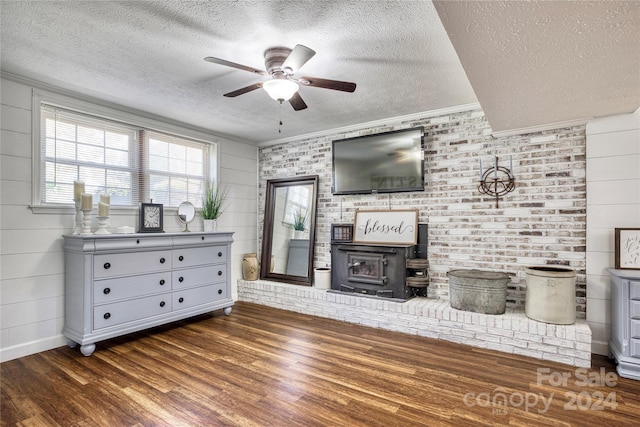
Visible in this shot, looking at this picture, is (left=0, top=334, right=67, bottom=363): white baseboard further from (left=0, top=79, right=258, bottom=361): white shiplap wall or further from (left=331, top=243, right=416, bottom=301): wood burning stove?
(left=331, top=243, right=416, bottom=301): wood burning stove

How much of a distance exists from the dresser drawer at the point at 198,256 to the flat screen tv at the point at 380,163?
1.66m

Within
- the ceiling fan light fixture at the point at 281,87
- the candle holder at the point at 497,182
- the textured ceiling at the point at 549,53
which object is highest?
the ceiling fan light fixture at the point at 281,87

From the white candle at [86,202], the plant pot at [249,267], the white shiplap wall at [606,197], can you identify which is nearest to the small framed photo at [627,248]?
the white shiplap wall at [606,197]

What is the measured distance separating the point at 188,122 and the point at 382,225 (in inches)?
108

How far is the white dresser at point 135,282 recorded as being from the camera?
2936mm

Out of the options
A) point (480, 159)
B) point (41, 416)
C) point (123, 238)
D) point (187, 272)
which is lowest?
point (41, 416)

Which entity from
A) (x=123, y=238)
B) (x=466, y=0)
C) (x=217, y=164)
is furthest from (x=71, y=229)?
(x=466, y=0)

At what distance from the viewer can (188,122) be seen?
4.19 meters

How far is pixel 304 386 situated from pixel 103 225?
246 centimetres

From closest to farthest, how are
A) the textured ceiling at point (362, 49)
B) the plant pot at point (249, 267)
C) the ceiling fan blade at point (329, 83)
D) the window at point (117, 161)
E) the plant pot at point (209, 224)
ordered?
the textured ceiling at point (362, 49) → the ceiling fan blade at point (329, 83) → the window at point (117, 161) → the plant pot at point (209, 224) → the plant pot at point (249, 267)

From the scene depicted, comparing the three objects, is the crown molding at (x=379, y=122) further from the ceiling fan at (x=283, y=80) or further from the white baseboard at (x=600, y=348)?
the white baseboard at (x=600, y=348)

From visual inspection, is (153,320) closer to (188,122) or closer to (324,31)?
(188,122)

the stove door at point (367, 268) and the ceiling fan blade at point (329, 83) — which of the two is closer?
the ceiling fan blade at point (329, 83)

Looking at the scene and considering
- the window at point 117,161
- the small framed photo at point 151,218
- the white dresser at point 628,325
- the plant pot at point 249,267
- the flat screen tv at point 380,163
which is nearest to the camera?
the white dresser at point 628,325
